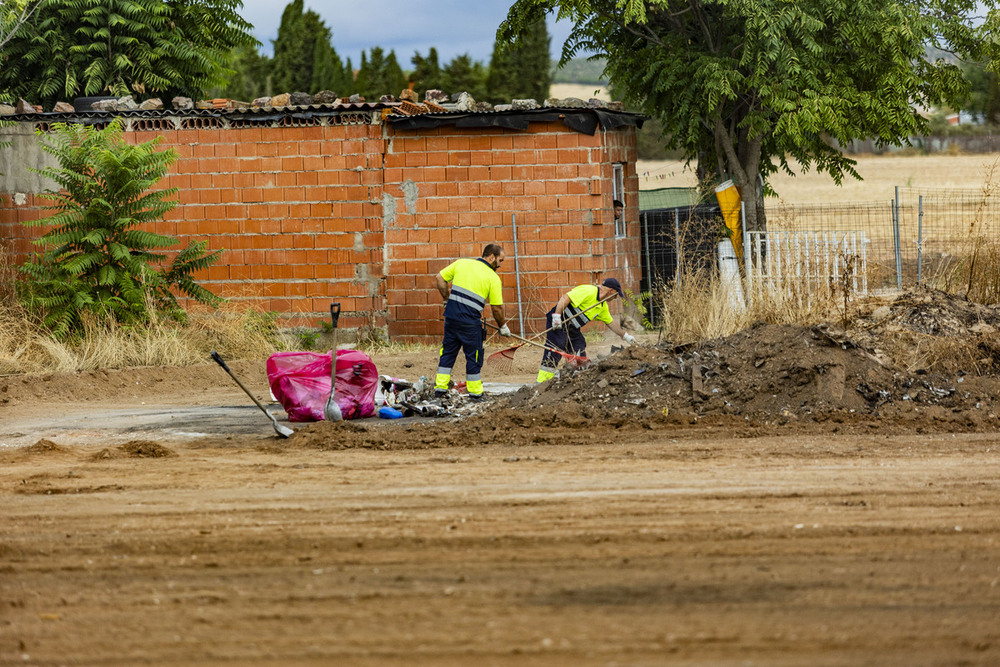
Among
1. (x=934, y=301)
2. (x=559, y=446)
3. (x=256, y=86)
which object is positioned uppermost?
(x=256, y=86)

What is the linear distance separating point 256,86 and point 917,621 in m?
47.4

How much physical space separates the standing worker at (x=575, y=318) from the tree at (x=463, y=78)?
30.5 metres

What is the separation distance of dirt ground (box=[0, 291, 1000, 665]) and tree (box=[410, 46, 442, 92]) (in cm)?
3387

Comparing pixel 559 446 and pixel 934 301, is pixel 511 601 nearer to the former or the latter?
pixel 559 446

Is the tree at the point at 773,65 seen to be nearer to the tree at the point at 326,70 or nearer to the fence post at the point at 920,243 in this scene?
the fence post at the point at 920,243

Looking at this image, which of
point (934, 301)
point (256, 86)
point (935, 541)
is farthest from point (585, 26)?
point (256, 86)

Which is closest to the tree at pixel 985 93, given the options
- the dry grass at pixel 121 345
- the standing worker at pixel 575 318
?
the standing worker at pixel 575 318

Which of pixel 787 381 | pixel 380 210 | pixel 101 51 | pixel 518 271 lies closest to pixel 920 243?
pixel 518 271

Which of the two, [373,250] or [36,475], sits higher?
[373,250]

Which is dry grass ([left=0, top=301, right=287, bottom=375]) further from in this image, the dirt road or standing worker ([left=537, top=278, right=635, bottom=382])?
standing worker ([left=537, top=278, right=635, bottom=382])

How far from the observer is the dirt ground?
4.45 m

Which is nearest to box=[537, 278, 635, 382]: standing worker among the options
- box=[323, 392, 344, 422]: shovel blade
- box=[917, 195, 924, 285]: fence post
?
box=[323, 392, 344, 422]: shovel blade

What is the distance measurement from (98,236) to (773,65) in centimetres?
1020

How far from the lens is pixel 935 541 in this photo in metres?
5.58
